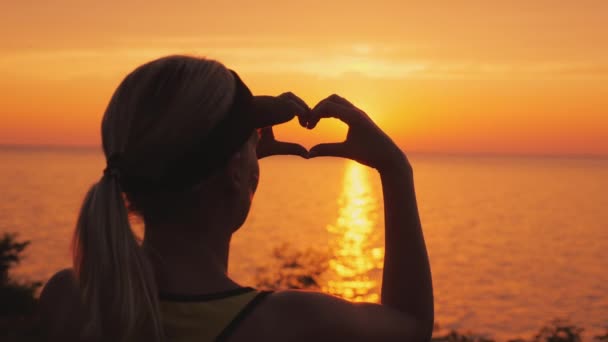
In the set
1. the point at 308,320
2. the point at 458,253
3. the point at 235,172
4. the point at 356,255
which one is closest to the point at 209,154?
the point at 235,172

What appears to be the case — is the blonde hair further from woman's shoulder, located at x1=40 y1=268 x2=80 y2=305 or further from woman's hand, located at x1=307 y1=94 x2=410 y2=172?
woman's hand, located at x1=307 y1=94 x2=410 y2=172

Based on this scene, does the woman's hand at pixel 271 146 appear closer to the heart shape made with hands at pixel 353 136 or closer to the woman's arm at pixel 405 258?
the heart shape made with hands at pixel 353 136

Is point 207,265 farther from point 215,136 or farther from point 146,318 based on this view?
point 215,136

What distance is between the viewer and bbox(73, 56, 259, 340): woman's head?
205cm

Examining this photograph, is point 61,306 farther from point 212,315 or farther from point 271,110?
point 271,110

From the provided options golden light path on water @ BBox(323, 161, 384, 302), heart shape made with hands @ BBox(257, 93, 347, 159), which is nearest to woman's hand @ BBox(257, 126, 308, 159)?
heart shape made with hands @ BBox(257, 93, 347, 159)

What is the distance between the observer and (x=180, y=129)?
2.04 m

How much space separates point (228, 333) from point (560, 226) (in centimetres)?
8643

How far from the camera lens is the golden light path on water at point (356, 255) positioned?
2945cm

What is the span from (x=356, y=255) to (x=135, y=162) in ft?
163

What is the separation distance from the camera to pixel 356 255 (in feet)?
169

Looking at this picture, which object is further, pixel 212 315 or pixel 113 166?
pixel 113 166

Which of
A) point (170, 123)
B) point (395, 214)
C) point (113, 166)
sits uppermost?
point (170, 123)

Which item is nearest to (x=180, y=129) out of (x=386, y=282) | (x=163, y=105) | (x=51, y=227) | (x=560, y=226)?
(x=163, y=105)
